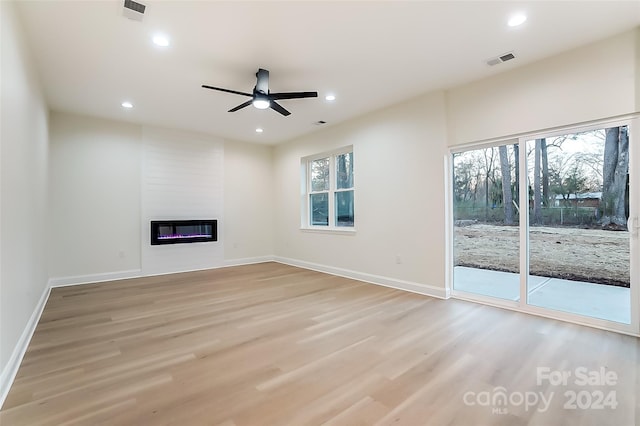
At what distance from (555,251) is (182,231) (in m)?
6.02

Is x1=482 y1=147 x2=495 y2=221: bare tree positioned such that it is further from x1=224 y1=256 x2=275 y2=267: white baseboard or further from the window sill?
x1=224 y1=256 x2=275 y2=267: white baseboard

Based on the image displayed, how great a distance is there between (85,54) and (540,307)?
5.65 meters

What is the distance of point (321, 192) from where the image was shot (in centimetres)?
627

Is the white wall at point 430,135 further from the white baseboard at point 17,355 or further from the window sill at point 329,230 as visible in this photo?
the white baseboard at point 17,355

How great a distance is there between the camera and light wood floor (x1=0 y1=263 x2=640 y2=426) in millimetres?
1733

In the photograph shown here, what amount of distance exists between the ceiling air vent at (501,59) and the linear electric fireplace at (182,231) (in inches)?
216

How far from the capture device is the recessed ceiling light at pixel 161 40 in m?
2.79

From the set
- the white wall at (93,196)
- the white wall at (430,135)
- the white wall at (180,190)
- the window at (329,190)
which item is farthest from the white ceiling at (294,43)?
the window at (329,190)

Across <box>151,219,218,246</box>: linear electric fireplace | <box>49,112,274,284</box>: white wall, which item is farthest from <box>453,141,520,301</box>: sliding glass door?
<box>151,219,218,246</box>: linear electric fireplace

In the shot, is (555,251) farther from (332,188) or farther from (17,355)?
(17,355)

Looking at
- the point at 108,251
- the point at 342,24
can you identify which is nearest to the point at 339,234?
the point at 342,24

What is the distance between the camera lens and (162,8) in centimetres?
240

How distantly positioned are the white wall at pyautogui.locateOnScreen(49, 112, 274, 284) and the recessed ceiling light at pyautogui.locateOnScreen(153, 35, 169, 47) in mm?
3179

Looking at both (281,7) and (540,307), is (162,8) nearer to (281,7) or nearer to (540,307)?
(281,7)
